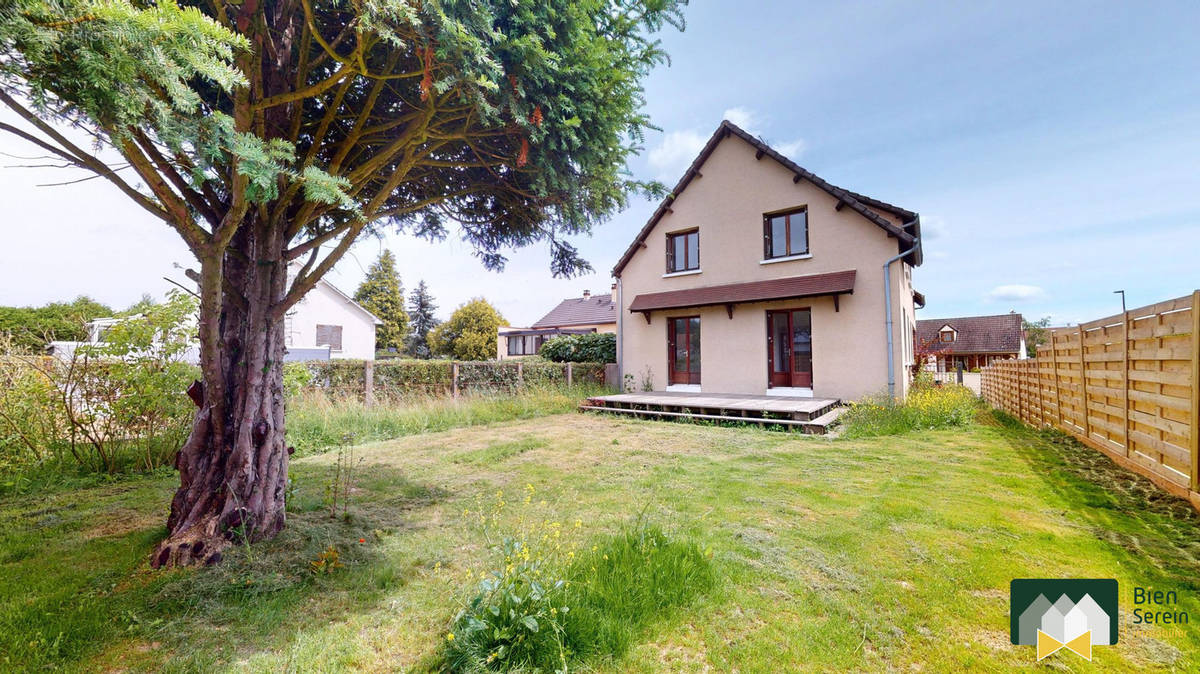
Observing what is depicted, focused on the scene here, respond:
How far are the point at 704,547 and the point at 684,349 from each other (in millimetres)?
10698

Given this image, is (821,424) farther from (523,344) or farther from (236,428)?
(523,344)

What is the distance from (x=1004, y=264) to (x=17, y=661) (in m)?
29.6

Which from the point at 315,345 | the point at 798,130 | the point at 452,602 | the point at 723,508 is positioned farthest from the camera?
the point at 315,345

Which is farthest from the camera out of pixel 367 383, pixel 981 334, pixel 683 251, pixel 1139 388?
pixel 981 334

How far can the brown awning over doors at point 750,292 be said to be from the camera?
1062 centimetres

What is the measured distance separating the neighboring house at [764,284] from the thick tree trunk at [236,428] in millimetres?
10661

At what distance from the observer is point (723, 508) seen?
4078 mm

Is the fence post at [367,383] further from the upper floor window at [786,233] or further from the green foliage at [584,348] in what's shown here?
the upper floor window at [786,233]

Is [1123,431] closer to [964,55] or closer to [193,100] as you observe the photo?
[964,55]

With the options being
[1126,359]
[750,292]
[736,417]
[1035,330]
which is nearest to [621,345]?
[750,292]

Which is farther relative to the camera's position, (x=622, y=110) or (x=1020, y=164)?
(x=1020, y=164)

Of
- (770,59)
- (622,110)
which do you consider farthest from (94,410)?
(770,59)

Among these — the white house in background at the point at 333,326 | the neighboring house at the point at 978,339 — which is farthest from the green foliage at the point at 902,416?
the neighboring house at the point at 978,339

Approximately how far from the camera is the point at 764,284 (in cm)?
1177
